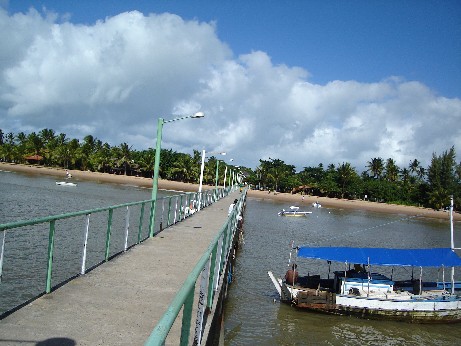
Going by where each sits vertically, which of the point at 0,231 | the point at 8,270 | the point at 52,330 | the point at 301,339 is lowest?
the point at 301,339

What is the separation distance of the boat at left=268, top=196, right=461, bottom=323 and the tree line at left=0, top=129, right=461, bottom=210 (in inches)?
3031

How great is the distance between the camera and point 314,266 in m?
22.7

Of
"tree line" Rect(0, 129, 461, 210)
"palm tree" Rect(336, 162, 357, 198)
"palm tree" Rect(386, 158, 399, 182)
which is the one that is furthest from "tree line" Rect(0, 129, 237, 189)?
"palm tree" Rect(386, 158, 399, 182)

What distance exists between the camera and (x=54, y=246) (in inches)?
322

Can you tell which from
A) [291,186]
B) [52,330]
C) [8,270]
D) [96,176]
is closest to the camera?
[52,330]

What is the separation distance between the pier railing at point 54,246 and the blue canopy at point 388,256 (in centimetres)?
631

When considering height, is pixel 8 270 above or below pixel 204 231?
below

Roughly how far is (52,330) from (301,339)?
9.22 m

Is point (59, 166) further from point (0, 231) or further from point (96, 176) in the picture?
point (0, 231)

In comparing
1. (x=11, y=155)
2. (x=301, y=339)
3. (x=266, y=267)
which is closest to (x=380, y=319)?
(x=301, y=339)

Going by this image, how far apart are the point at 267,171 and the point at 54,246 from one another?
10469cm

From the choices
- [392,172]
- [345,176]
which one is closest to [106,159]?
[345,176]

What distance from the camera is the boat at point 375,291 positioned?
15.5 m

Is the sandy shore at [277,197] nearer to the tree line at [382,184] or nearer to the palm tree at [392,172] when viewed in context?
the tree line at [382,184]
